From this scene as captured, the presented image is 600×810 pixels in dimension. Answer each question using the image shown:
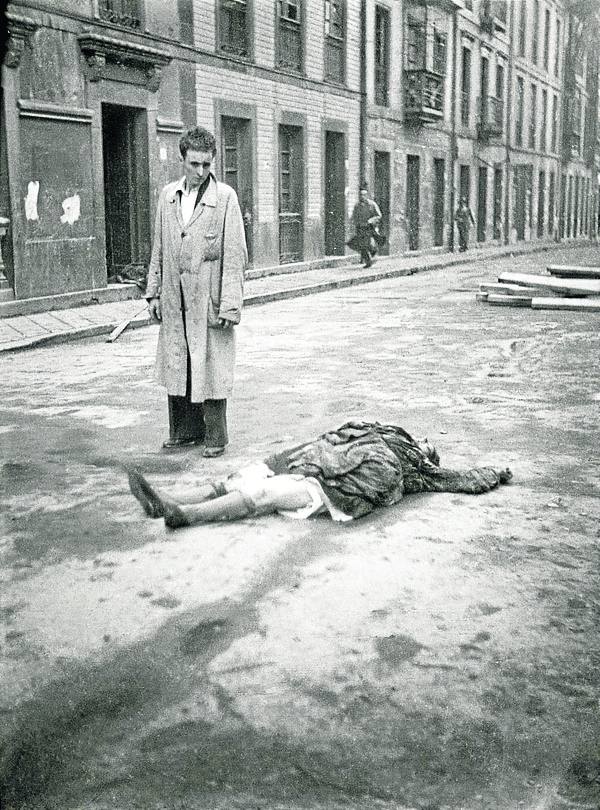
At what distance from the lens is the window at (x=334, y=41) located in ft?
72.6

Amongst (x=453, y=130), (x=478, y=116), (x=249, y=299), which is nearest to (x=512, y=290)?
(x=249, y=299)

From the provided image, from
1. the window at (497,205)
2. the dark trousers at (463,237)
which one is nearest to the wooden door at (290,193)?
the dark trousers at (463,237)

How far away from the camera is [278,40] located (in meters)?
20.0

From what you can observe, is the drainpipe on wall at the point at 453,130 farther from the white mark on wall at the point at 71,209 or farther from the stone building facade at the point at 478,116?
the white mark on wall at the point at 71,209

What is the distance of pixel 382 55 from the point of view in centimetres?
2558

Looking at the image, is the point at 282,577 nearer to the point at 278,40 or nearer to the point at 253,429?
the point at 253,429

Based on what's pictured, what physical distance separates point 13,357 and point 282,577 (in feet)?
21.9

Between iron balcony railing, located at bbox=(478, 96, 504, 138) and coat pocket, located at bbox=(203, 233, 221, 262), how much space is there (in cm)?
3032

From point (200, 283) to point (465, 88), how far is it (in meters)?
29.6

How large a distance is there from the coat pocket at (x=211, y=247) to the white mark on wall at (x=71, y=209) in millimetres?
9510

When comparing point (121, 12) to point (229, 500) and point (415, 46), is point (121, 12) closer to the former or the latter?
point (229, 500)

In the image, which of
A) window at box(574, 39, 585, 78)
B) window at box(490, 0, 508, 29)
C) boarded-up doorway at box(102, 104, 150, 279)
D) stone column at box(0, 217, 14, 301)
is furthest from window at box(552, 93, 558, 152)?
stone column at box(0, 217, 14, 301)

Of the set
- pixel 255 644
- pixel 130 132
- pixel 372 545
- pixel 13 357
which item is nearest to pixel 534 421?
pixel 372 545

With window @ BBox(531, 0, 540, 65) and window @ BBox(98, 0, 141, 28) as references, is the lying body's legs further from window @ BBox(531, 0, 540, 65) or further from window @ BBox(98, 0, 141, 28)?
window @ BBox(531, 0, 540, 65)
